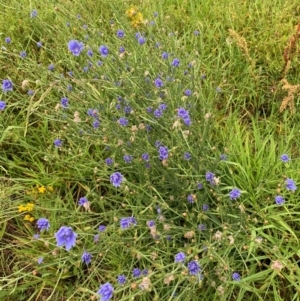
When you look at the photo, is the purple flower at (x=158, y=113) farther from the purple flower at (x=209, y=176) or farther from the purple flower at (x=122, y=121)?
the purple flower at (x=209, y=176)

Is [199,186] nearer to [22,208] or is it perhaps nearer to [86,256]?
[86,256]

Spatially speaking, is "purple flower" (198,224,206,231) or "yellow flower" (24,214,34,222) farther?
"yellow flower" (24,214,34,222)

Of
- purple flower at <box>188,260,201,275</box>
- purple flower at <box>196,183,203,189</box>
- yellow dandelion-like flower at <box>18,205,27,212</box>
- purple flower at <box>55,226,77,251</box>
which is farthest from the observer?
yellow dandelion-like flower at <box>18,205,27,212</box>

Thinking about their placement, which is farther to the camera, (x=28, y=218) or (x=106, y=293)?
(x=28, y=218)

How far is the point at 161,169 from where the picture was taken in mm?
1880

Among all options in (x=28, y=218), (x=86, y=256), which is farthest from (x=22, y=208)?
(x=86, y=256)

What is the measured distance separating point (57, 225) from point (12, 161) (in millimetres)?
537

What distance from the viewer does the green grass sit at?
1724mm

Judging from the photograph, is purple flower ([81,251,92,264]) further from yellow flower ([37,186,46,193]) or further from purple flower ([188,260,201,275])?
yellow flower ([37,186,46,193])

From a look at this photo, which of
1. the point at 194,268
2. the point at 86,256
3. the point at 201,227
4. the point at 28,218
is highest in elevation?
the point at 194,268

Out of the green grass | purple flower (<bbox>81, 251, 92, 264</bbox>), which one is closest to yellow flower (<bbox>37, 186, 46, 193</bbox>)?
the green grass

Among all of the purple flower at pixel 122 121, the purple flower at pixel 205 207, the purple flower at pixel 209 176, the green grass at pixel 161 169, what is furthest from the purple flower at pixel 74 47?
the purple flower at pixel 205 207

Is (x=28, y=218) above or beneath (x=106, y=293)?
beneath

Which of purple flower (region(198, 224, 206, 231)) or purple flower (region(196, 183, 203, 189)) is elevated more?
purple flower (region(196, 183, 203, 189))
